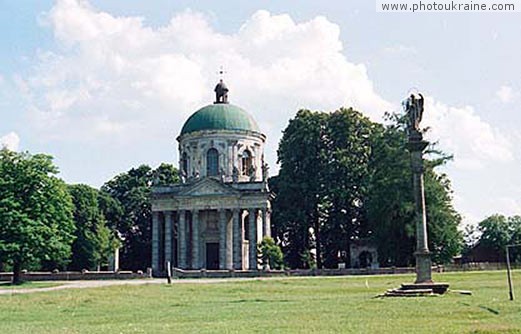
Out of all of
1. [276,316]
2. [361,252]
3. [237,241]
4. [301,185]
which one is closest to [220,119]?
[301,185]

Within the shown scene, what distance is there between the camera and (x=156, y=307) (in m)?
25.1

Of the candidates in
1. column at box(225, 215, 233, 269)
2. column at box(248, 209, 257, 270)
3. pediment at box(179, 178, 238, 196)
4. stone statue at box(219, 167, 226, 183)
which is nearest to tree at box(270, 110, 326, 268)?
column at box(248, 209, 257, 270)

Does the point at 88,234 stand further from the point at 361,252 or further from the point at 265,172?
the point at 361,252

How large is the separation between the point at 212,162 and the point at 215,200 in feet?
20.4

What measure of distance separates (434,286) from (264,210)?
48.1m

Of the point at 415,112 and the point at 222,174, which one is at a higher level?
the point at 222,174

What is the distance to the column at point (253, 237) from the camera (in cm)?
7469

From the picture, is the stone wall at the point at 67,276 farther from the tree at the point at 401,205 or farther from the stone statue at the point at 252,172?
the tree at the point at 401,205

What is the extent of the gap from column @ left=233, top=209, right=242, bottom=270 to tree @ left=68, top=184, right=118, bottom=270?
1467 cm

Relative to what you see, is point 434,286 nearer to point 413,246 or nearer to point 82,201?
point 413,246

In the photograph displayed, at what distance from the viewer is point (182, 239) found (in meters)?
77.5

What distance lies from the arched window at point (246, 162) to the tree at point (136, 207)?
40.1 feet

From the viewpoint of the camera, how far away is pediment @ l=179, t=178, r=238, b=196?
76.5 metres

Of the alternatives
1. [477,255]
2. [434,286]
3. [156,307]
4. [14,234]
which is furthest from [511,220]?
[156,307]
